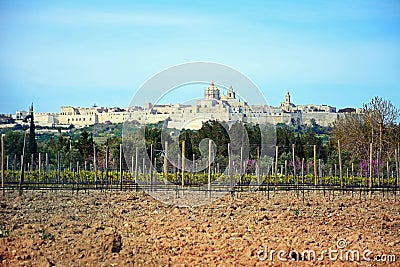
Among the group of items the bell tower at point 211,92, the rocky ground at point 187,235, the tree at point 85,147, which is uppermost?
the bell tower at point 211,92

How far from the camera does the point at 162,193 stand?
2095cm

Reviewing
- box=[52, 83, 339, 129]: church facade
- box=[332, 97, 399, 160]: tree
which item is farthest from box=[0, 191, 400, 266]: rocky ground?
box=[332, 97, 399, 160]: tree

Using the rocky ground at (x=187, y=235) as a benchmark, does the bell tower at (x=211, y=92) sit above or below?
above

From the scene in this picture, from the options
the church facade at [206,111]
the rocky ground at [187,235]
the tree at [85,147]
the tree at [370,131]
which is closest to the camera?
the rocky ground at [187,235]

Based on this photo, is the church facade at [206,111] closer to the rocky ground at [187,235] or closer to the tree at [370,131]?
the rocky ground at [187,235]

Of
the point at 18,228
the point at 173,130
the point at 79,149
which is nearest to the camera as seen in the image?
the point at 18,228

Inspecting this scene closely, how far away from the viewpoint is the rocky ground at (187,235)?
818 centimetres

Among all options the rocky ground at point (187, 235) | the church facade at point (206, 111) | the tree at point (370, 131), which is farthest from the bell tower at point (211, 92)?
the tree at point (370, 131)

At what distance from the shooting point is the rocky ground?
26.8 feet

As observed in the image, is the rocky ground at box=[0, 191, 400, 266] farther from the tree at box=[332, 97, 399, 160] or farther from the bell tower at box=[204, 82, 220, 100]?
the tree at box=[332, 97, 399, 160]

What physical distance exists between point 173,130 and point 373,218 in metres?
9.54

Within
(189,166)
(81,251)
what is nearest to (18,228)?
(81,251)

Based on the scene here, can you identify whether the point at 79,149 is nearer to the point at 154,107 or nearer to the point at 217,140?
the point at 217,140

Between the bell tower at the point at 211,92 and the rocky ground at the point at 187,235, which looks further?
the bell tower at the point at 211,92
